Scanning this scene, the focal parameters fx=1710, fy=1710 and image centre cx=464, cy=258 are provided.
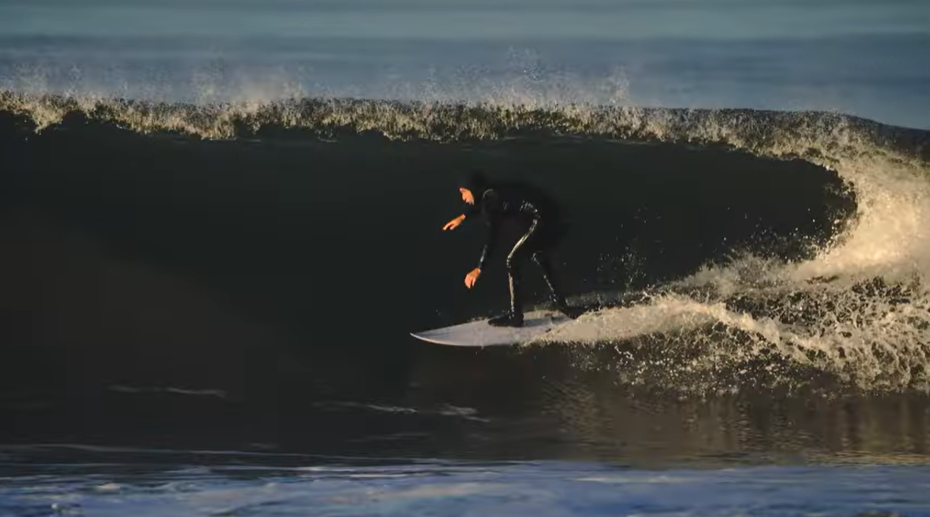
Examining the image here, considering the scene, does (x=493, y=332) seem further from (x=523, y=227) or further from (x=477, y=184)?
(x=477, y=184)

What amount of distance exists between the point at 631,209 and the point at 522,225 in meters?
0.90

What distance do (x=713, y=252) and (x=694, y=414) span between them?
4.18 feet

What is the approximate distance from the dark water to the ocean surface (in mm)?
18

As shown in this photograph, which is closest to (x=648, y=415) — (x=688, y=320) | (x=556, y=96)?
(x=688, y=320)

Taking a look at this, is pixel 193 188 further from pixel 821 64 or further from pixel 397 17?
pixel 821 64

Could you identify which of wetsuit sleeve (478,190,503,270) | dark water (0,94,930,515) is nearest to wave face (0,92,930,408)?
dark water (0,94,930,515)

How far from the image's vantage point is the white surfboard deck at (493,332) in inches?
297

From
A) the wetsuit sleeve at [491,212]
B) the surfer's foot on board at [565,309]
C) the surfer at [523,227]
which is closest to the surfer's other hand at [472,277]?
the surfer at [523,227]

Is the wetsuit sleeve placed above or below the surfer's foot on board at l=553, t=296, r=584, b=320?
above

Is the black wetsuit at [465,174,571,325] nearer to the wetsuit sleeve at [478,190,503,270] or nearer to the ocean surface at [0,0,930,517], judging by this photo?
the wetsuit sleeve at [478,190,503,270]

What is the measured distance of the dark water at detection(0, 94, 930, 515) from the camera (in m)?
6.18

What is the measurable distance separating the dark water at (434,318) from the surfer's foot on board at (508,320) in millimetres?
165

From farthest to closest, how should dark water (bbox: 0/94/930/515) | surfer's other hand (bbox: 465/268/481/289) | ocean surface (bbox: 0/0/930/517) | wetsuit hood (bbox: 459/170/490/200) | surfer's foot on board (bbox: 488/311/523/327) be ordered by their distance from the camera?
wetsuit hood (bbox: 459/170/490/200) → surfer's foot on board (bbox: 488/311/523/327) → surfer's other hand (bbox: 465/268/481/289) → ocean surface (bbox: 0/0/930/517) → dark water (bbox: 0/94/930/515)

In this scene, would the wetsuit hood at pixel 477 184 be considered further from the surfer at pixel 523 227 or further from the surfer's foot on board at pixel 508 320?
the surfer's foot on board at pixel 508 320
